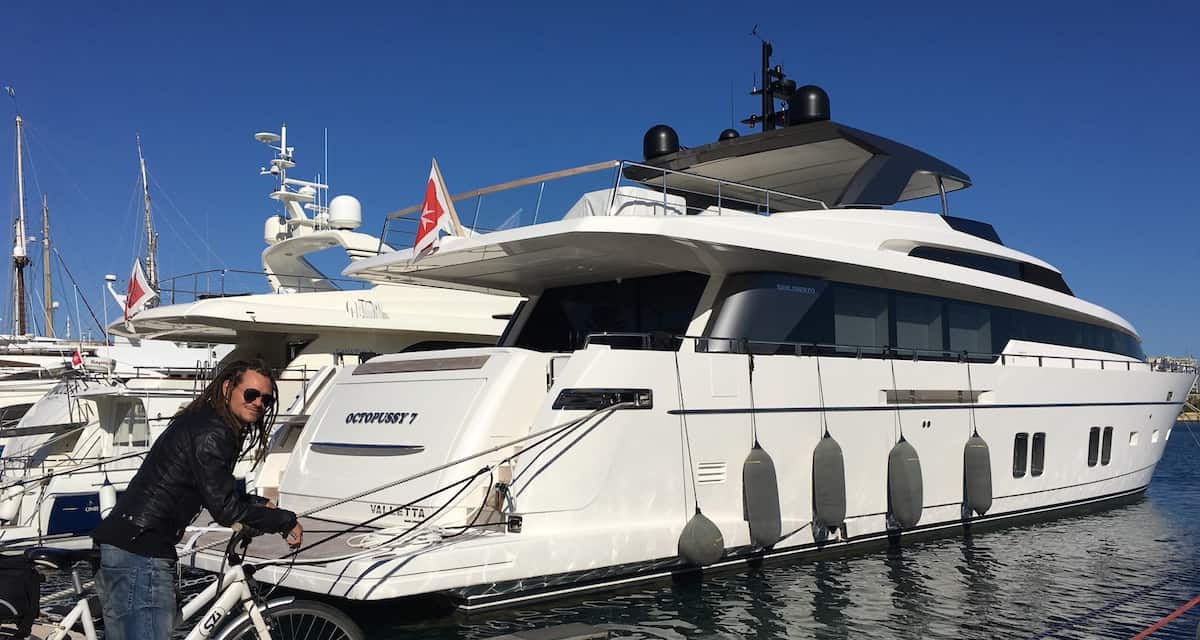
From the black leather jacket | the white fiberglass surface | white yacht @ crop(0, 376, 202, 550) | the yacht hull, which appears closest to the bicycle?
the black leather jacket

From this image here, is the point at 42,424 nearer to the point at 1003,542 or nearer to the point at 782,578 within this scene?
the point at 782,578

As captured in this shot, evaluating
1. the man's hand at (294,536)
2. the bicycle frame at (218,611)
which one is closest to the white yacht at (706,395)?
the bicycle frame at (218,611)

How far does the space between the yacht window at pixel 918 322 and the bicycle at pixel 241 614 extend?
888 centimetres

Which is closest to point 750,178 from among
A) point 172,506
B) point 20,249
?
point 172,506

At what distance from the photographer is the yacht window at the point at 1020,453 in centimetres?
1249

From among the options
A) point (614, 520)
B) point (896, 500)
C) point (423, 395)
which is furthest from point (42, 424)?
point (896, 500)

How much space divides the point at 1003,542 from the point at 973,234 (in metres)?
4.21

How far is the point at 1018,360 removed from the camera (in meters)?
13.3

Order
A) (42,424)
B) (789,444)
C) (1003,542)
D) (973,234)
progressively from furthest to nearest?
(42,424)
(973,234)
(1003,542)
(789,444)

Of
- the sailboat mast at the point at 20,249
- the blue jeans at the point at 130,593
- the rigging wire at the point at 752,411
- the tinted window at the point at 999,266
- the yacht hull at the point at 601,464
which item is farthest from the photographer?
the sailboat mast at the point at 20,249

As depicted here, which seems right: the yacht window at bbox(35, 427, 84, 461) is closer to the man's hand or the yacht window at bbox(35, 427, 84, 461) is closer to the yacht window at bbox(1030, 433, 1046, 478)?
the man's hand

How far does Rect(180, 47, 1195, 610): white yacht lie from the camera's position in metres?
7.83

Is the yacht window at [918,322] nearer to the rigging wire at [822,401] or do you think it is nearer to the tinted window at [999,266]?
the tinted window at [999,266]

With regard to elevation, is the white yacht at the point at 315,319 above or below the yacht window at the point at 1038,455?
above
